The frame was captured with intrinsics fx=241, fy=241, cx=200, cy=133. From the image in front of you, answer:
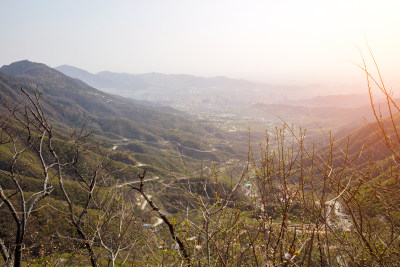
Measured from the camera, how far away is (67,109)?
422 ft

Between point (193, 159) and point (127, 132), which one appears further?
point (127, 132)

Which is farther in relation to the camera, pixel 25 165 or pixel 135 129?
pixel 135 129

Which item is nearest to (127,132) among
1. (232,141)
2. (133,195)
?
(232,141)

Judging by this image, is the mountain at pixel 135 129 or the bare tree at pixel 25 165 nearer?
the bare tree at pixel 25 165

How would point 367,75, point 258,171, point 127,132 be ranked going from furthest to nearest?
point 127,132
point 258,171
point 367,75

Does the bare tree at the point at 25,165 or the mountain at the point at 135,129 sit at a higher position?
the bare tree at the point at 25,165

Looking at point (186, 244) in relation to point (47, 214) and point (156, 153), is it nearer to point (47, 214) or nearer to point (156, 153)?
point (47, 214)

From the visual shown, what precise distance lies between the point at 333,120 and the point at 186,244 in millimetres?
183959

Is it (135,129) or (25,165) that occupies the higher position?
(25,165)

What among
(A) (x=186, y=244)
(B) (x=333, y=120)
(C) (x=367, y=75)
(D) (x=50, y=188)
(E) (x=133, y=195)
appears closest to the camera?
(C) (x=367, y=75)

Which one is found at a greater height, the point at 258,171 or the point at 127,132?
the point at 258,171

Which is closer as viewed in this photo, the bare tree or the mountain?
the bare tree

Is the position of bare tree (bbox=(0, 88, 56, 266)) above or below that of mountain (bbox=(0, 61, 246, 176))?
above

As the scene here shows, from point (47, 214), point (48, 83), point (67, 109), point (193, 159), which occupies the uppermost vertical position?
point (48, 83)
